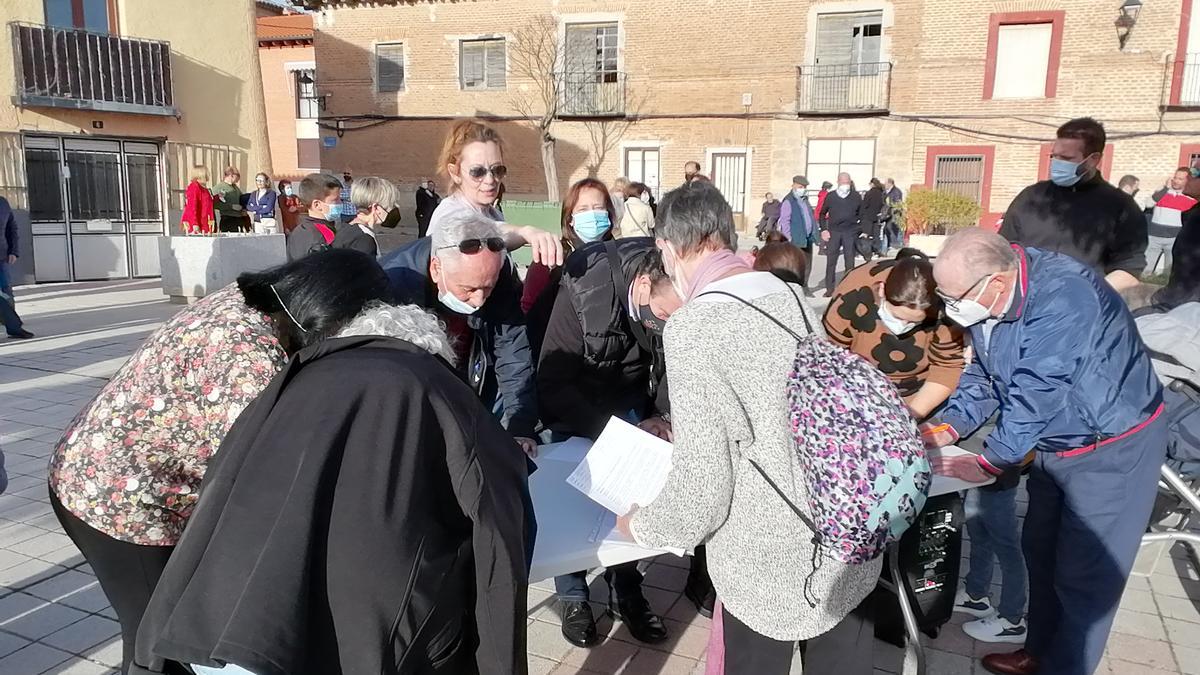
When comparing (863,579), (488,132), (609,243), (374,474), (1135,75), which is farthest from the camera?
(1135,75)

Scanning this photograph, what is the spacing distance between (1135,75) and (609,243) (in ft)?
68.3

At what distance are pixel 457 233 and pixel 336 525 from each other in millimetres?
1232

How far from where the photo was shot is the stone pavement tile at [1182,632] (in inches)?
128

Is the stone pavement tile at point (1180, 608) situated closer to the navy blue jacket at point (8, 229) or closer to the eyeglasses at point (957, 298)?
the eyeglasses at point (957, 298)

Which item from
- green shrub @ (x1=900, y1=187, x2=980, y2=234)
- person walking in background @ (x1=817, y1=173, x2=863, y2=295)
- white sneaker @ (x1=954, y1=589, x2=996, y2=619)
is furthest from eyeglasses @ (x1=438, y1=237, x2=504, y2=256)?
green shrub @ (x1=900, y1=187, x2=980, y2=234)

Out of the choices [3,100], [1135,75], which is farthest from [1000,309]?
[1135,75]

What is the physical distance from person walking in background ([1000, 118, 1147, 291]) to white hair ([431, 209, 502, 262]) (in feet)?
9.38

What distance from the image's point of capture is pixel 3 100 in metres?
13.0

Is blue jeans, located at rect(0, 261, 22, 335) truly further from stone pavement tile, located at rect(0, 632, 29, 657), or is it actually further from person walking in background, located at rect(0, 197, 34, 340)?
stone pavement tile, located at rect(0, 632, 29, 657)

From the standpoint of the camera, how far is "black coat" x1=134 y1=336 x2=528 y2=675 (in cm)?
144

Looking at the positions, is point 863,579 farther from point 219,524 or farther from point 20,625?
point 20,625

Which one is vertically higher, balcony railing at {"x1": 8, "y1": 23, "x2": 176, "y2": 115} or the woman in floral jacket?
balcony railing at {"x1": 8, "y1": 23, "x2": 176, "y2": 115}

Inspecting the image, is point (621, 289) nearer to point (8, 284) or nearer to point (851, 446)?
point (851, 446)

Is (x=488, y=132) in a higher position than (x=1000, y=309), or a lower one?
higher
